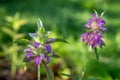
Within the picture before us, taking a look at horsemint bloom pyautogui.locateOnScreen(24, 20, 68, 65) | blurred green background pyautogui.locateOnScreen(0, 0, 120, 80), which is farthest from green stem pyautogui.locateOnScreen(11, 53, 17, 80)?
horsemint bloom pyautogui.locateOnScreen(24, 20, 68, 65)

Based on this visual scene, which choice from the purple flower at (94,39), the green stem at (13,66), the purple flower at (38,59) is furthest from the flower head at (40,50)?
the green stem at (13,66)

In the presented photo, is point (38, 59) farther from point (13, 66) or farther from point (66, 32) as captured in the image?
point (66, 32)

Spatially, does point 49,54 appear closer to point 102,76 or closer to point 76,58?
point 102,76

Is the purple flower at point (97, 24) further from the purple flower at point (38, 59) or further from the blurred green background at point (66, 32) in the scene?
the purple flower at point (38, 59)

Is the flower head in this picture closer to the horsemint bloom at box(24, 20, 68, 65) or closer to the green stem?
the horsemint bloom at box(24, 20, 68, 65)

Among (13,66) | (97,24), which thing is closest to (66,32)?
(13,66)

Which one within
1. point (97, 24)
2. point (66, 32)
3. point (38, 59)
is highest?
point (66, 32)
